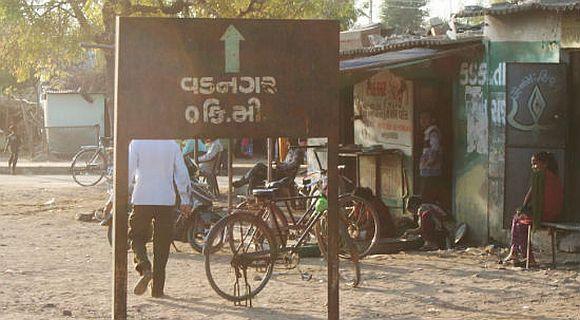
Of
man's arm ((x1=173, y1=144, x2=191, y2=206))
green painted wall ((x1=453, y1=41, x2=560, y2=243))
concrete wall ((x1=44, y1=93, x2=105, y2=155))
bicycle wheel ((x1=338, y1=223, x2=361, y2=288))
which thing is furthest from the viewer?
concrete wall ((x1=44, y1=93, x2=105, y2=155))

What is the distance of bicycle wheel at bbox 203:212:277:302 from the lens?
970 cm

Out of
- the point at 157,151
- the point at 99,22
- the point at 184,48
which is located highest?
the point at 99,22

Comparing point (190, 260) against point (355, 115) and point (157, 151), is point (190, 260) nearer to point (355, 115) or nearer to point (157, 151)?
point (157, 151)

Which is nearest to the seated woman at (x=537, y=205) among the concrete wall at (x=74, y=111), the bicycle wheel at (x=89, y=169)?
the bicycle wheel at (x=89, y=169)

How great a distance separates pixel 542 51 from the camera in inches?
492

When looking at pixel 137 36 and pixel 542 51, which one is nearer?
pixel 137 36

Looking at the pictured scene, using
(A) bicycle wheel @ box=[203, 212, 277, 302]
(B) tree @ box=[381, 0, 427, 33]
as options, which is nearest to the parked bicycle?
(A) bicycle wheel @ box=[203, 212, 277, 302]

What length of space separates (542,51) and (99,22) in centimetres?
1234

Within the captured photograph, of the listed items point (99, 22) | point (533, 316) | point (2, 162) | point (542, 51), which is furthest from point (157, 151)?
point (2, 162)

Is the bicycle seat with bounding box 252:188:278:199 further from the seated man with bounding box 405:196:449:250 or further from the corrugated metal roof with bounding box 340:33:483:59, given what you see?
the corrugated metal roof with bounding box 340:33:483:59

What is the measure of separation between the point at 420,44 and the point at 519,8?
2648mm

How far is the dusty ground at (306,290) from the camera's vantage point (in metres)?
9.12

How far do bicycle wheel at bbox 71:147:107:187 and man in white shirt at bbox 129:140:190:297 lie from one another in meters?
14.6

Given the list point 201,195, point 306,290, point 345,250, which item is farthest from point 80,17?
point 306,290
